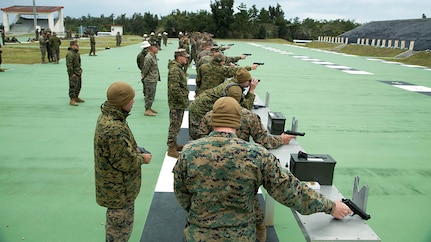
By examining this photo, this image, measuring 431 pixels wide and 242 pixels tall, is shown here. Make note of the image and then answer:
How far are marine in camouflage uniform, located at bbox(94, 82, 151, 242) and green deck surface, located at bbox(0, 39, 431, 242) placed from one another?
28.8 inches

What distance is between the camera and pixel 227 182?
1.86m

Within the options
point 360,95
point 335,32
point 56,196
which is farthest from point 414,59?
point 335,32

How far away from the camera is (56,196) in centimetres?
400

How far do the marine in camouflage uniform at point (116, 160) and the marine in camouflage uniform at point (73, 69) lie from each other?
5.89m

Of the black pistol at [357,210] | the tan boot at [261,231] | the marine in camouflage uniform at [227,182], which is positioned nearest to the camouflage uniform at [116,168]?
the marine in camouflage uniform at [227,182]

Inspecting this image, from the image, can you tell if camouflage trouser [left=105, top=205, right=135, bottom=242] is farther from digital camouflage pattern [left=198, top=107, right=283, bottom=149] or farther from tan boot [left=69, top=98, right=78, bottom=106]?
tan boot [left=69, top=98, right=78, bottom=106]

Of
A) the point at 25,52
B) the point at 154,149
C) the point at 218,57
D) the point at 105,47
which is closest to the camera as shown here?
the point at 154,149

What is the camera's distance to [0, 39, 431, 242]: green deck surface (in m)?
3.59

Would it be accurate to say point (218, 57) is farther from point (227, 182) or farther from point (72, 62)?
point (227, 182)

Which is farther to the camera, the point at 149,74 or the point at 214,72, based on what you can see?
the point at 149,74

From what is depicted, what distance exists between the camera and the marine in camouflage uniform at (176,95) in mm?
5070

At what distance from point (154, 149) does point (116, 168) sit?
3.08 meters

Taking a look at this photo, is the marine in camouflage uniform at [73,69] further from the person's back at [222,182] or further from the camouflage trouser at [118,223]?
the person's back at [222,182]

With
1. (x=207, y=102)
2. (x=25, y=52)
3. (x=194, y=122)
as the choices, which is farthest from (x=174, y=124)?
A: (x=25, y=52)
